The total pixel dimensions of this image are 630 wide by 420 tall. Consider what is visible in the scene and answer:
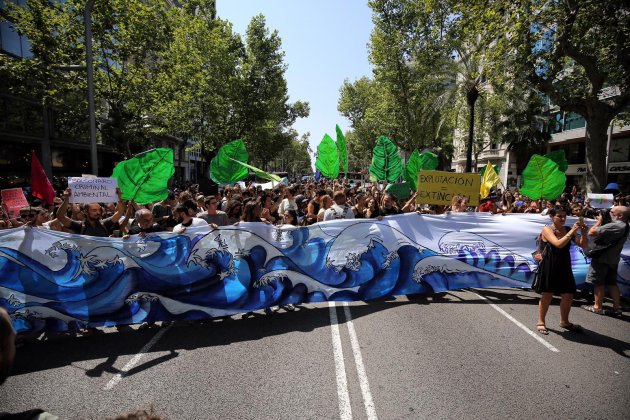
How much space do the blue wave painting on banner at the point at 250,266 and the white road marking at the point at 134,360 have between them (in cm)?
27

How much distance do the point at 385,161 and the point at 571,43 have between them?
855 centimetres

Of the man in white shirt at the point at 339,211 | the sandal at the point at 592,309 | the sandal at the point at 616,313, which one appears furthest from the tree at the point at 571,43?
the man in white shirt at the point at 339,211

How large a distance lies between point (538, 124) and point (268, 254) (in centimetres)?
3344

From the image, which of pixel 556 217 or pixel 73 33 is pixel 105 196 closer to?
pixel 556 217

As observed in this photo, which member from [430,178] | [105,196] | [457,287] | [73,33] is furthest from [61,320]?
[73,33]

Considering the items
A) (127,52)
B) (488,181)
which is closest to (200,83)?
(127,52)

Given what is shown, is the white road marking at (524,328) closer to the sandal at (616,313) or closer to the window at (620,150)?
the sandal at (616,313)

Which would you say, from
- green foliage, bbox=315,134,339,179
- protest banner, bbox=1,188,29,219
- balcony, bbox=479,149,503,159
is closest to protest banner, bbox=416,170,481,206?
green foliage, bbox=315,134,339,179

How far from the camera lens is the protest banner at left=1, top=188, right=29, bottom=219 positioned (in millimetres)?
6551

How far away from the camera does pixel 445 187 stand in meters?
7.19

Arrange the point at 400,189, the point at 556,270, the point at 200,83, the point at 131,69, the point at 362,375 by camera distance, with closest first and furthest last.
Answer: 1. the point at 362,375
2. the point at 556,270
3. the point at 400,189
4. the point at 131,69
5. the point at 200,83

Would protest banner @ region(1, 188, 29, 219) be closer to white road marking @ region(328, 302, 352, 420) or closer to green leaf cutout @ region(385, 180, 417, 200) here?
white road marking @ region(328, 302, 352, 420)

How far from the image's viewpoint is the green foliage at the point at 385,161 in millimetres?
9602

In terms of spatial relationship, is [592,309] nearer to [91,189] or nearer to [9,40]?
[91,189]
